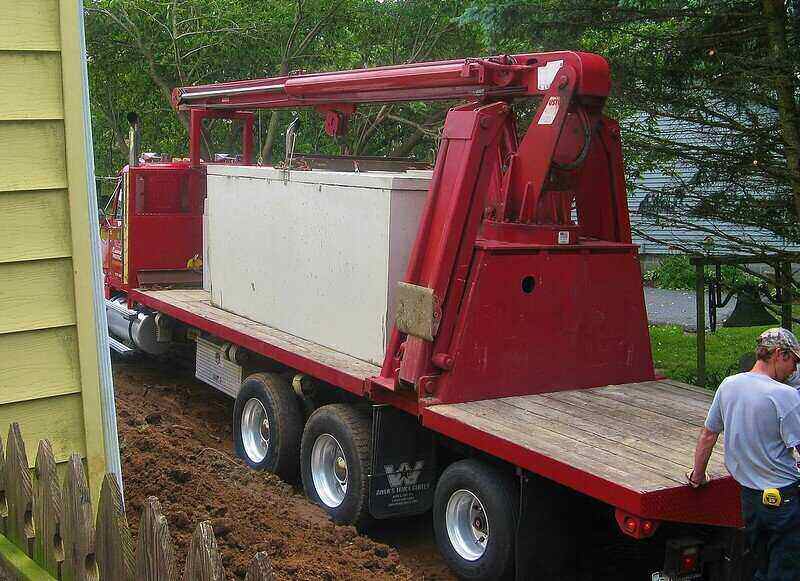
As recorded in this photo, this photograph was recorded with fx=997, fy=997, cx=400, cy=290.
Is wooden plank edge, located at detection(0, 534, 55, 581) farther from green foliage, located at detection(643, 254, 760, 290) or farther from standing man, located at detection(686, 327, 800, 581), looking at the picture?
green foliage, located at detection(643, 254, 760, 290)

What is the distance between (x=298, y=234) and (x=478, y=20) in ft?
9.04

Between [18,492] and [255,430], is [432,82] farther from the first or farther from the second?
[18,492]

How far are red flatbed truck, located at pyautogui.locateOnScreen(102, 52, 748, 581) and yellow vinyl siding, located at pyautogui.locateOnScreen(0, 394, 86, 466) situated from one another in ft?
7.98

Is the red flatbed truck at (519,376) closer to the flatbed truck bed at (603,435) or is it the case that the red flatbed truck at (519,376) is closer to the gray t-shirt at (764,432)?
the flatbed truck bed at (603,435)

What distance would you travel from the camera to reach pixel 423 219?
21.8ft

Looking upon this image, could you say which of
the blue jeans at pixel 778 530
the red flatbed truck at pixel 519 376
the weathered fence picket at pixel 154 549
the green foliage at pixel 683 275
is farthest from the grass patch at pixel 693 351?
the weathered fence picket at pixel 154 549

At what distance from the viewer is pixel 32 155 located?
3.74 meters

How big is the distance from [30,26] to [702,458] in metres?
3.53

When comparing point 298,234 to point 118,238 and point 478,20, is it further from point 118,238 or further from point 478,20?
point 118,238

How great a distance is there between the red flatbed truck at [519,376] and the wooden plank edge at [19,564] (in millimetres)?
2623

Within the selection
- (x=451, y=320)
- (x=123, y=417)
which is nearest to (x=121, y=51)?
(x=123, y=417)

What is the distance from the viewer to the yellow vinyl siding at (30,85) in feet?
12.1

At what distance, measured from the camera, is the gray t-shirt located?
4750 mm

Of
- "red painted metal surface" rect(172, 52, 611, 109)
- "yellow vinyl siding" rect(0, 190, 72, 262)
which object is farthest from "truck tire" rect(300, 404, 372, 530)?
"yellow vinyl siding" rect(0, 190, 72, 262)
